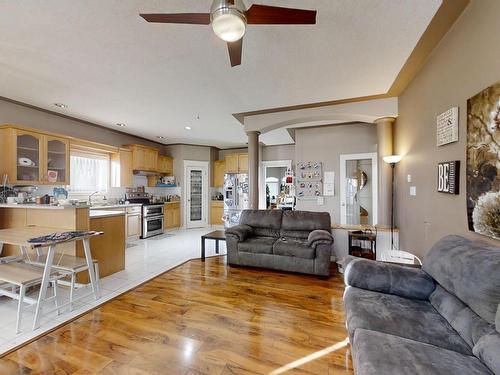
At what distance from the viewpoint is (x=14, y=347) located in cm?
181

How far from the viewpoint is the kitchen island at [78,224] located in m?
2.90

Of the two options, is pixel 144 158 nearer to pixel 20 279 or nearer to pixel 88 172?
pixel 88 172

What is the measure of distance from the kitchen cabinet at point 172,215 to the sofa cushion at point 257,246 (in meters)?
3.76

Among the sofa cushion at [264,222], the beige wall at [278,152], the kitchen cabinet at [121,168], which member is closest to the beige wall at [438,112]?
the sofa cushion at [264,222]

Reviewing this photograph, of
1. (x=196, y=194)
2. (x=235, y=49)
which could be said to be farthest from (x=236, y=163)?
(x=235, y=49)

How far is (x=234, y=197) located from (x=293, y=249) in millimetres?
4042

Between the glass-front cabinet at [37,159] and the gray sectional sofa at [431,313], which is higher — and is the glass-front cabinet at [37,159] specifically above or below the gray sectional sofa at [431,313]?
above

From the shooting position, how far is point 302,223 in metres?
3.75

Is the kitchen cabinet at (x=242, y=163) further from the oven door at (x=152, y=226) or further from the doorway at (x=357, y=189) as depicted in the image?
the doorway at (x=357, y=189)

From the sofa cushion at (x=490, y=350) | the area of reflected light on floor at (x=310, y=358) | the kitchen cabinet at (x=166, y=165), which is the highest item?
the kitchen cabinet at (x=166, y=165)

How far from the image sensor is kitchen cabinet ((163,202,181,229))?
21.9 feet

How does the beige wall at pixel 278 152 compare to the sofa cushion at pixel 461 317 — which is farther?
the beige wall at pixel 278 152

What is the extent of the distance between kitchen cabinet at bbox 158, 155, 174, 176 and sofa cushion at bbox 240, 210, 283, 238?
388cm

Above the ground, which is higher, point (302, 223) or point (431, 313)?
point (302, 223)
